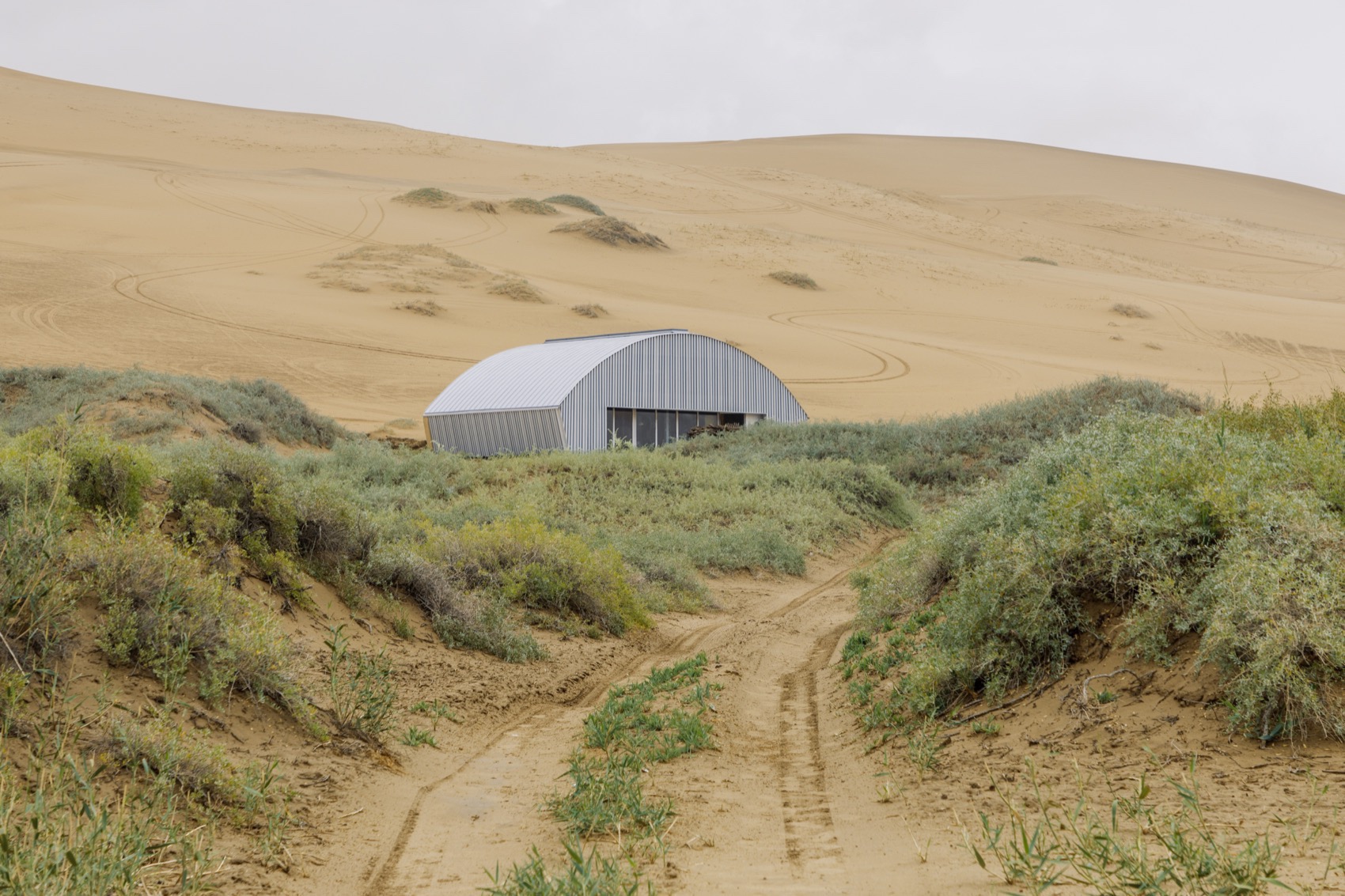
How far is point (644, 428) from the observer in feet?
92.5

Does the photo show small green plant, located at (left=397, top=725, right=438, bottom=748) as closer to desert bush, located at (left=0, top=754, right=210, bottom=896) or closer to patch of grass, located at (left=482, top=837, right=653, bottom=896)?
desert bush, located at (left=0, top=754, right=210, bottom=896)

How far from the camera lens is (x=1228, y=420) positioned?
938cm

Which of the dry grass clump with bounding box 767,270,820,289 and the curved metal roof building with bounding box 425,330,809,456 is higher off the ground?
the dry grass clump with bounding box 767,270,820,289

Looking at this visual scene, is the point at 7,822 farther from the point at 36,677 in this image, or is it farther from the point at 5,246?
the point at 5,246

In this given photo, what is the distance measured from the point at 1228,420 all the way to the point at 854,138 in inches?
4474

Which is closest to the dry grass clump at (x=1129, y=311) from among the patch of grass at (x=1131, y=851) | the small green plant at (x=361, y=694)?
the small green plant at (x=361, y=694)

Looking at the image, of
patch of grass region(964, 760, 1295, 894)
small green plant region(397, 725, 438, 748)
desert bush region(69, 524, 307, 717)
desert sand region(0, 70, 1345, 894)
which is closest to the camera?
patch of grass region(964, 760, 1295, 894)

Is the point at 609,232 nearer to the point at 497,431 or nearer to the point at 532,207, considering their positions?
the point at 532,207

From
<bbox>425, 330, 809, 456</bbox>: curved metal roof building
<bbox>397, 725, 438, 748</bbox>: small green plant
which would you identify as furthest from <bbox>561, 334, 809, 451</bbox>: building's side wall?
<bbox>397, 725, 438, 748</bbox>: small green plant

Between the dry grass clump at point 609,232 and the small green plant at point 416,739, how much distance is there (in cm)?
5240

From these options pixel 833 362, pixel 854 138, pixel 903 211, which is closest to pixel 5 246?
pixel 833 362

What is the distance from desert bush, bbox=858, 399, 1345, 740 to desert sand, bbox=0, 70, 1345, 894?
334 mm

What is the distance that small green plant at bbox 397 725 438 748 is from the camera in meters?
7.12

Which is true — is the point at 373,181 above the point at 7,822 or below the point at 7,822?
above
